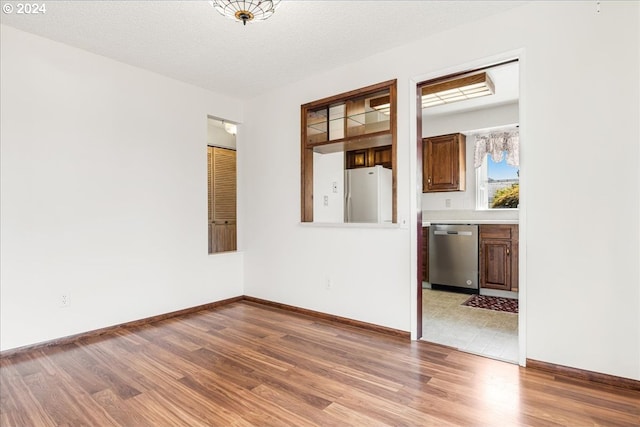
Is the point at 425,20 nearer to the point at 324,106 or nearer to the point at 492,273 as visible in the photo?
the point at 324,106

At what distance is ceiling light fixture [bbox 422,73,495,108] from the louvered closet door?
3065mm

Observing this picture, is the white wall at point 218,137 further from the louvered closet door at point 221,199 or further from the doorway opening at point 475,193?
the doorway opening at point 475,193

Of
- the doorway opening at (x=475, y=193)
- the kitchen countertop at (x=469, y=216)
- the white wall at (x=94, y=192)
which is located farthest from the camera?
the kitchen countertop at (x=469, y=216)

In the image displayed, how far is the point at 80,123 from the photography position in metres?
3.06

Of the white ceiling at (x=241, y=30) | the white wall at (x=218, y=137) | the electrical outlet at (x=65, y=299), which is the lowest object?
the electrical outlet at (x=65, y=299)

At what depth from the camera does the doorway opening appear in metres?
3.62

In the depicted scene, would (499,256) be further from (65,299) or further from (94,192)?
(65,299)

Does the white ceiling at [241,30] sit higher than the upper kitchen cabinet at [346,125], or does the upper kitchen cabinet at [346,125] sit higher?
the white ceiling at [241,30]

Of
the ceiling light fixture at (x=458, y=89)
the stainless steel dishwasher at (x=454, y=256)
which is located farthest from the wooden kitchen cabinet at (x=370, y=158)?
the stainless steel dishwasher at (x=454, y=256)

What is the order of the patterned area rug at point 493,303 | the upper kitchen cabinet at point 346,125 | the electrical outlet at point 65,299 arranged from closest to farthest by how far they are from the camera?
the electrical outlet at point 65,299, the upper kitchen cabinet at point 346,125, the patterned area rug at point 493,303

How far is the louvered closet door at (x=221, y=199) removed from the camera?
5332mm

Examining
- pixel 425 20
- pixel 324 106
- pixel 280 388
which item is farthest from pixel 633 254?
pixel 324 106

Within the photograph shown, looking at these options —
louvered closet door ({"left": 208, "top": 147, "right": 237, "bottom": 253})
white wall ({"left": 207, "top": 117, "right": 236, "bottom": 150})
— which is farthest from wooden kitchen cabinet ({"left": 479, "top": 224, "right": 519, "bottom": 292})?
white wall ({"left": 207, "top": 117, "right": 236, "bottom": 150})

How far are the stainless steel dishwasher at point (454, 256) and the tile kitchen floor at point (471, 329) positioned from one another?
52 cm
